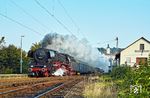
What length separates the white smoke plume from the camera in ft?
213

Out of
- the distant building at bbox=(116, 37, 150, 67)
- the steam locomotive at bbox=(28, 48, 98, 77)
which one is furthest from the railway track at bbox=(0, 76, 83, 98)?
the distant building at bbox=(116, 37, 150, 67)

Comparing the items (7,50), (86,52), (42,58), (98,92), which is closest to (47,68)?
(42,58)

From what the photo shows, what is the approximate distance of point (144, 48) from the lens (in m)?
60.6

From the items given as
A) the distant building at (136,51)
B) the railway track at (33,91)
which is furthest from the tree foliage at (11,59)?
the railway track at (33,91)

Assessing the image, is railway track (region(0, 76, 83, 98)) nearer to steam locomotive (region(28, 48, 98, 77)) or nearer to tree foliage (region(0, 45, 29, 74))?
steam locomotive (region(28, 48, 98, 77))

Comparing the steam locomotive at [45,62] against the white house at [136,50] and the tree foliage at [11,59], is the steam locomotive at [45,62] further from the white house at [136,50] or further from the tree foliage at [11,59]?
the tree foliage at [11,59]

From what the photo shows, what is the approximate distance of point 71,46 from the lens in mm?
75688

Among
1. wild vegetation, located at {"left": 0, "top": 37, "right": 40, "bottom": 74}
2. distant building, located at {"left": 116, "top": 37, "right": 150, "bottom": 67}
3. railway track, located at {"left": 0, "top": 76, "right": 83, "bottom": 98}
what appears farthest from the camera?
wild vegetation, located at {"left": 0, "top": 37, "right": 40, "bottom": 74}

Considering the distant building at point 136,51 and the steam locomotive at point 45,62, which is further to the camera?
the distant building at point 136,51

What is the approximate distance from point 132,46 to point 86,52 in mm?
21832

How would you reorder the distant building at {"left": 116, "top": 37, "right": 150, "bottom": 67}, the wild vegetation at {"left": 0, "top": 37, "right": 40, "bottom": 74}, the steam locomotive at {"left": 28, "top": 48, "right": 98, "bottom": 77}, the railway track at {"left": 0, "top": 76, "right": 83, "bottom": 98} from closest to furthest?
the railway track at {"left": 0, "top": 76, "right": 83, "bottom": 98}
the steam locomotive at {"left": 28, "top": 48, "right": 98, "bottom": 77}
the distant building at {"left": 116, "top": 37, "right": 150, "bottom": 67}
the wild vegetation at {"left": 0, "top": 37, "right": 40, "bottom": 74}

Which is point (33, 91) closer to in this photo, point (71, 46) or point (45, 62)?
point (45, 62)

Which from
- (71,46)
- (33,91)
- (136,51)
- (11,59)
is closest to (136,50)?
(136,51)

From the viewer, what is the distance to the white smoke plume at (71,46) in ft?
213
